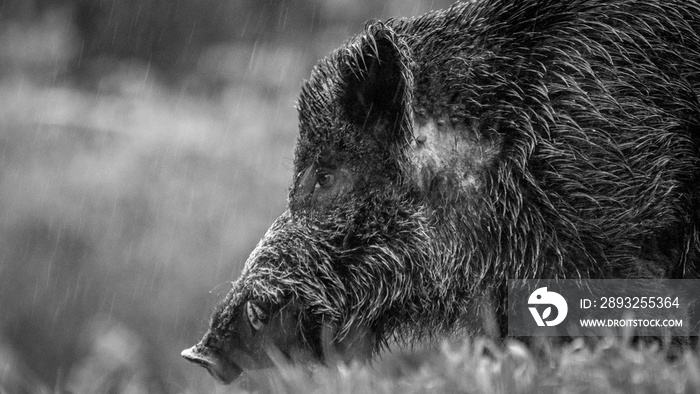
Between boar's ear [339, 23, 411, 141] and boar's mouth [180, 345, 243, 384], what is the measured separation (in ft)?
4.34

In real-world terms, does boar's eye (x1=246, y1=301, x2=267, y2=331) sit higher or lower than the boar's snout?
higher

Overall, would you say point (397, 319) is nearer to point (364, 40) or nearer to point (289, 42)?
point (364, 40)

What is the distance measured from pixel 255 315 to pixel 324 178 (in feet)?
2.59

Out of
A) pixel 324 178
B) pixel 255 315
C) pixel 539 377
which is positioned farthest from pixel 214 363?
pixel 539 377

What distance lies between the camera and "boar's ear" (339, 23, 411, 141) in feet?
14.3

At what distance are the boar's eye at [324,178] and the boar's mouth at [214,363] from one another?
99 centimetres

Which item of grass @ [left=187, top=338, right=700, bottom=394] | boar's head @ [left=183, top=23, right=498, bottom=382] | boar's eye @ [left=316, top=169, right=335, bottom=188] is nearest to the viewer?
grass @ [left=187, top=338, right=700, bottom=394]

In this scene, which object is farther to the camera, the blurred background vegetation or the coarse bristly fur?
the blurred background vegetation

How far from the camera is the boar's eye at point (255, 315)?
13.6 ft

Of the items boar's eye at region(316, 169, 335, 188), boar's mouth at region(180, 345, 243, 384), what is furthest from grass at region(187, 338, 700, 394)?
boar's eye at region(316, 169, 335, 188)

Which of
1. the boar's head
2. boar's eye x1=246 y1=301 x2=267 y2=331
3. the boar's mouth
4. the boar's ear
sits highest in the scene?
the boar's ear

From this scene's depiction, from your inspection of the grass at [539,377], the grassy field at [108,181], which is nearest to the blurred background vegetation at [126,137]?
the grassy field at [108,181]

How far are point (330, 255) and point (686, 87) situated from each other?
1.80 metres

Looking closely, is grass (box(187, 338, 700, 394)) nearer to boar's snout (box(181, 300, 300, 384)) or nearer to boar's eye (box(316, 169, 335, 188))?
boar's snout (box(181, 300, 300, 384))
